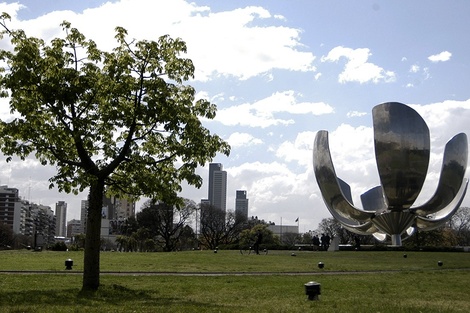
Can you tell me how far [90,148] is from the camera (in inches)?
582

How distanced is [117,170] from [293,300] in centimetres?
622

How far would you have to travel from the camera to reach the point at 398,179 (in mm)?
33188

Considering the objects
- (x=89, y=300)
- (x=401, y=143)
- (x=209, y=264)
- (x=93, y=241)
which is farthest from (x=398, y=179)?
(x=89, y=300)

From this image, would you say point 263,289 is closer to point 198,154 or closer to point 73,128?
point 198,154

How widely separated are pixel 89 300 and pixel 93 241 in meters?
2.67

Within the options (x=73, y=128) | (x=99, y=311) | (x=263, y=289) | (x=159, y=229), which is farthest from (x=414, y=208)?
(x=159, y=229)

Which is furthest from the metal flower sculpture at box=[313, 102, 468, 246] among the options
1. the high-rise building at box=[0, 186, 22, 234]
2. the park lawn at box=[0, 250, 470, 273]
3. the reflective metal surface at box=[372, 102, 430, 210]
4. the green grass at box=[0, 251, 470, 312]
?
the high-rise building at box=[0, 186, 22, 234]

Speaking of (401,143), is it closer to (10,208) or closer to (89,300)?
(89,300)

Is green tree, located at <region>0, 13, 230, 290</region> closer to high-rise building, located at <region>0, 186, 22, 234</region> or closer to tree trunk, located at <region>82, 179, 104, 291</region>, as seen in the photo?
tree trunk, located at <region>82, 179, 104, 291</region>

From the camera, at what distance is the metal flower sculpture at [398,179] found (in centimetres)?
3195

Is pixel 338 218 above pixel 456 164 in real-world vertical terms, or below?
below

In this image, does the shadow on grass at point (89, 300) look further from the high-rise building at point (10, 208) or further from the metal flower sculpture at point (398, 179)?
the high-rise building at point (10, 208)

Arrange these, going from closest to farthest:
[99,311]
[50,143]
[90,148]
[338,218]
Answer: [99,311]
[50,143]
[90,148]
[338,218]

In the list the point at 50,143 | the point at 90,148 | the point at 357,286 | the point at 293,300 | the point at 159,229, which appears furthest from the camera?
the point at 159,229
